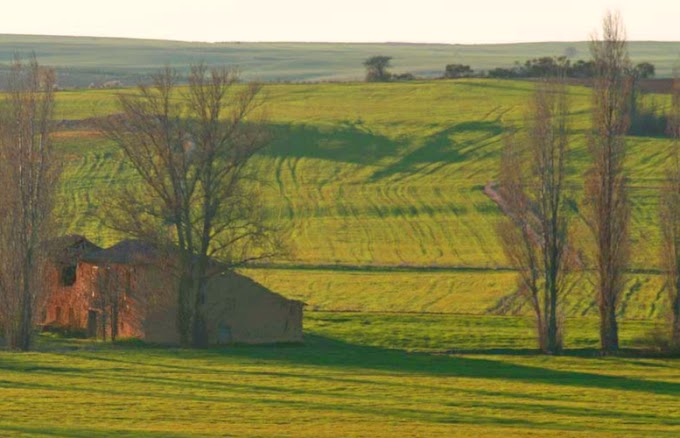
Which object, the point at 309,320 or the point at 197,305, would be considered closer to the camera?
the point at 197,305

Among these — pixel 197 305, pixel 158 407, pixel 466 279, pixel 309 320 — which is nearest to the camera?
pixel 158 407

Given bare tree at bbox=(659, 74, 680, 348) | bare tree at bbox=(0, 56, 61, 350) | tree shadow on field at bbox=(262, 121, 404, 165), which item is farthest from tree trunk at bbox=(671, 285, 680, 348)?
tree shadow on field at bbox=(262, 121, 404, 165)

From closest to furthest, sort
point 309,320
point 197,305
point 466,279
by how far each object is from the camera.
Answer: point 197,305
point 309,320
point 466,279

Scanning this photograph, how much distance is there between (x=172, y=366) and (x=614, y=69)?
812 inches

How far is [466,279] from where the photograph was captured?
6588 centimetres

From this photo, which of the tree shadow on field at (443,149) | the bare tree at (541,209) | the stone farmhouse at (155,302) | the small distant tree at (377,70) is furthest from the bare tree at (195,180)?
the small distant tree at (377,70)

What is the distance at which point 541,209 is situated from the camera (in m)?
53.2

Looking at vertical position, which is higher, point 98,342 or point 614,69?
point 614,69

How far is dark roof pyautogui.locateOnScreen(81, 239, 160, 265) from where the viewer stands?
52.0 m

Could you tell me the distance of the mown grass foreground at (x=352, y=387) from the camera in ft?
100

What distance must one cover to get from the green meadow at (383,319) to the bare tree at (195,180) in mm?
2963

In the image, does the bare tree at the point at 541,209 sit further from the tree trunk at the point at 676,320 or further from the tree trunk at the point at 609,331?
the tree trunk at the point at 676,320

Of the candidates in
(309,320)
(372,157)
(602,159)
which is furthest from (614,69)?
(372,157)

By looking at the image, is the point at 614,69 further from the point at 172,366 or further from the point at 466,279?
the point at 172,366
